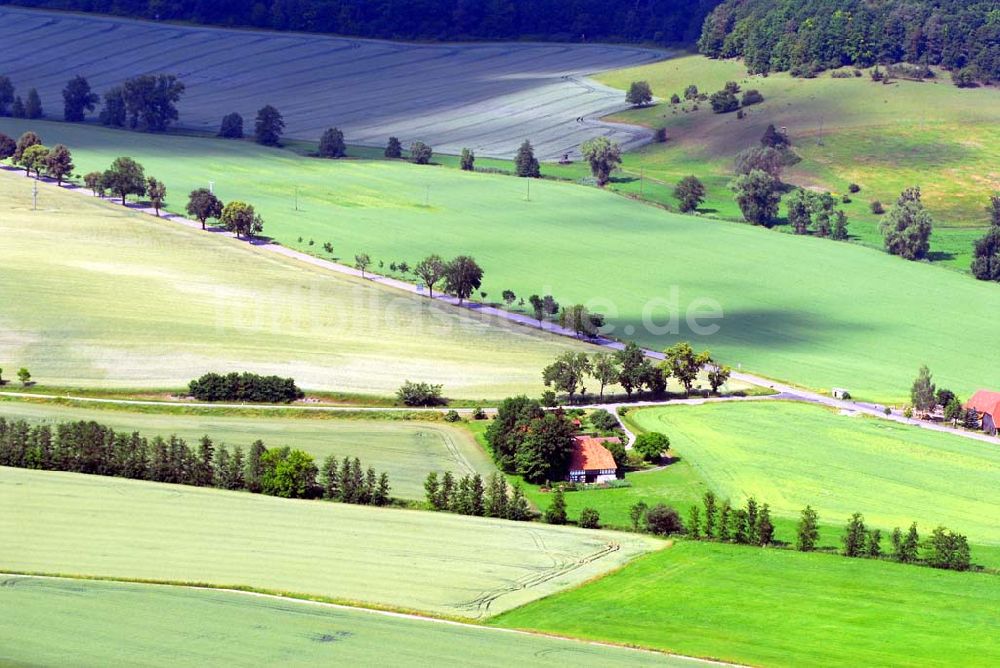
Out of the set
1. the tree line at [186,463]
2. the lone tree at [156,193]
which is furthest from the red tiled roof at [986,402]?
the lone tree at [156,193]

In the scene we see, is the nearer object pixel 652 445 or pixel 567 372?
pixel 652 445

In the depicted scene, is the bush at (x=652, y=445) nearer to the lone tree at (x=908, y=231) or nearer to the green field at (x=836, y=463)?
the green field at (x=836, y=463)

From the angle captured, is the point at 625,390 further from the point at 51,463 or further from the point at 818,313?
the point at 51,463

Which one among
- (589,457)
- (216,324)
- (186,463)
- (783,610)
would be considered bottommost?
(783,610)

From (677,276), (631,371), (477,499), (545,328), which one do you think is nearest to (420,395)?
(631,371)

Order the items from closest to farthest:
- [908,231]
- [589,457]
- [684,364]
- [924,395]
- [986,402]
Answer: [589,457], [986,402], [924,395], [684,364], [908,231]

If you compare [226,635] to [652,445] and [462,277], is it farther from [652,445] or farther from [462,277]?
[462,277]

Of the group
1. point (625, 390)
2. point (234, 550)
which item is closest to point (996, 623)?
point (234, 550)
